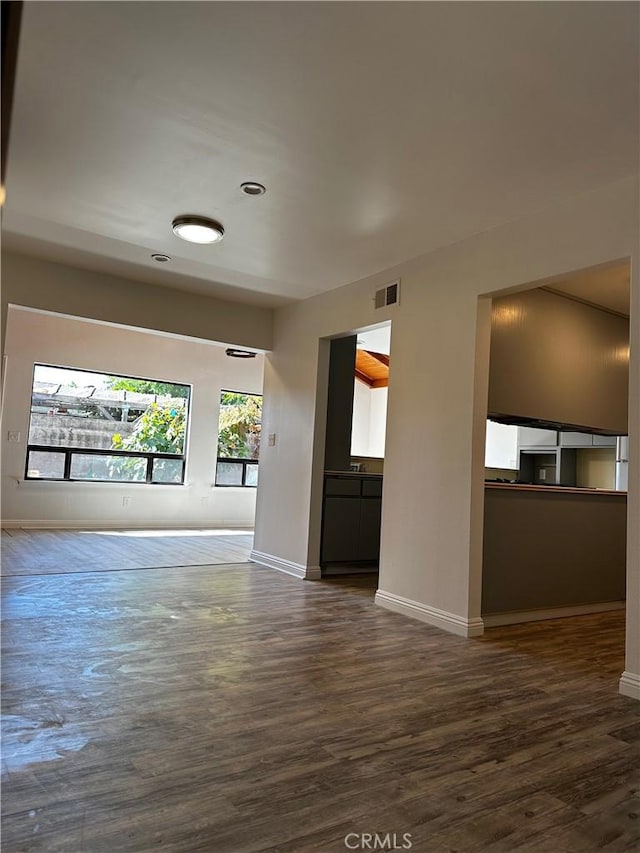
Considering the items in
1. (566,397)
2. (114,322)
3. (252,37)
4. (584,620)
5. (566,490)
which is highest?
(252,37)

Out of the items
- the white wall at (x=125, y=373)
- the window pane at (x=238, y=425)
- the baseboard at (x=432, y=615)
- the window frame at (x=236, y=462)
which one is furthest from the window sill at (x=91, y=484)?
the baseboard at (x=432, y=615)

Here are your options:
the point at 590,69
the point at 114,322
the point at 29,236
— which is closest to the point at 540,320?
the point at 590,69

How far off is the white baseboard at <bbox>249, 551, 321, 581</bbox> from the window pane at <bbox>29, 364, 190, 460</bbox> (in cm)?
324

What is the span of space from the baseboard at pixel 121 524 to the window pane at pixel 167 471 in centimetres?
58

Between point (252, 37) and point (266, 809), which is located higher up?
point (252, 37)

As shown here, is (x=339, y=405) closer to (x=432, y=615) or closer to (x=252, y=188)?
(x=432, y=615)

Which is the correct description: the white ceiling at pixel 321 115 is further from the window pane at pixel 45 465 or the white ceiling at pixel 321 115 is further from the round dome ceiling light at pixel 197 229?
the window pane at pixel 45 465

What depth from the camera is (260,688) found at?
2.55 meters

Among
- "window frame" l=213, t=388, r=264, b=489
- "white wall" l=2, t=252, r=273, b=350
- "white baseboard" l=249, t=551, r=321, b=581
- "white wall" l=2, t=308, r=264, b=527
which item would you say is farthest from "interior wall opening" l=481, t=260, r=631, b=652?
"window frame" l=213, t=388, r=264, b=489

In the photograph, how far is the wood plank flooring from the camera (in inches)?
200

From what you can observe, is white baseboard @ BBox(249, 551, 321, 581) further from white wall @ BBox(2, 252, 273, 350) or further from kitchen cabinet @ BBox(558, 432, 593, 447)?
kitchen cabinet @ BBox(558, 432, 593, 447)

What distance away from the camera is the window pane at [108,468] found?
307 inches

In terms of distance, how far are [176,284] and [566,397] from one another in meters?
3.49

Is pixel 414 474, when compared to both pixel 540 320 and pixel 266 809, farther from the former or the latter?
pixel 266 809
